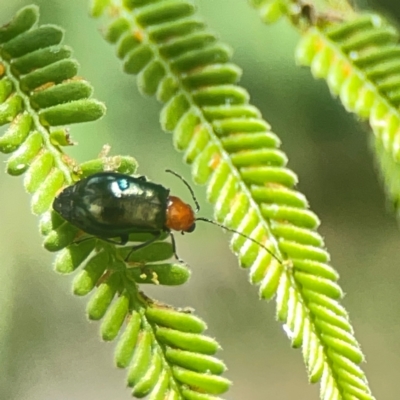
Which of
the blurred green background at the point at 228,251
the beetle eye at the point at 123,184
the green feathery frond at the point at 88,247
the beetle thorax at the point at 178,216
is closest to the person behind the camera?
the green feathery frond at the point at 88,247

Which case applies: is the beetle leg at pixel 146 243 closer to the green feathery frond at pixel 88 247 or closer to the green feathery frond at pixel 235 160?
the green feathery frond at pixel 88 247

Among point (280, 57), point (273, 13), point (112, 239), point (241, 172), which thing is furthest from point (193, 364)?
point (280, 57)

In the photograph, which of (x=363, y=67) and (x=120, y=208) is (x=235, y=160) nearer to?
(x=120, y=208)

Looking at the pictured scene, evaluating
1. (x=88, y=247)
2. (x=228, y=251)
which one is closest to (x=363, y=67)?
(x=88, y=247)

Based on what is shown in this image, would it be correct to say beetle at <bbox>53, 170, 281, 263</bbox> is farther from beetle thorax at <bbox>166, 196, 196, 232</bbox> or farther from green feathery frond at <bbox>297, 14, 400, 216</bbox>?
green feathery frond at <bbox>297, 14, 400, 216</bbox>

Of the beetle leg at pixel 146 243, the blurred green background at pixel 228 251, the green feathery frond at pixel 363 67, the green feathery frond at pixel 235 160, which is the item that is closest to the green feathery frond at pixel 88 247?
the beetle leg at pixel 146 243

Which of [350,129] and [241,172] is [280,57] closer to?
[350,129]

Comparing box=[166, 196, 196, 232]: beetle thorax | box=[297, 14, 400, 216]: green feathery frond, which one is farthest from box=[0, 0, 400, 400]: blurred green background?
box=[297, 14, 400, 216]: green feathery frond
